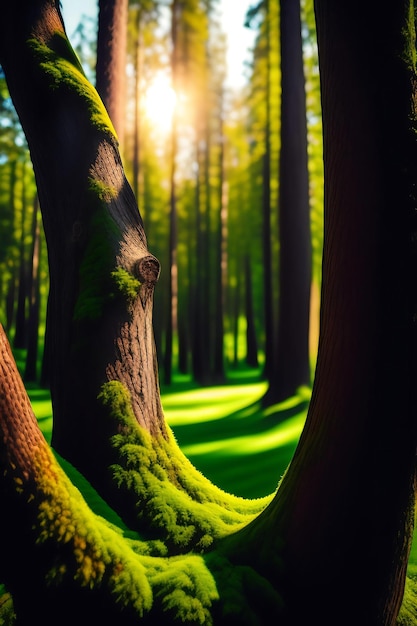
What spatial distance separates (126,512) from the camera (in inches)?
133

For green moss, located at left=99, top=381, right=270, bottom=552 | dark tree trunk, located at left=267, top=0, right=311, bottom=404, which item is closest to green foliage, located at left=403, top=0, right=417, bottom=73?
green moss, located at left=99, top=381, right=270, bottom=552

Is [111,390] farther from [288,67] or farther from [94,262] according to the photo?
[288,67]

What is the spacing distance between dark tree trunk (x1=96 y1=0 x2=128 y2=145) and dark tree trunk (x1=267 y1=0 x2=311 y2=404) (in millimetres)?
5138

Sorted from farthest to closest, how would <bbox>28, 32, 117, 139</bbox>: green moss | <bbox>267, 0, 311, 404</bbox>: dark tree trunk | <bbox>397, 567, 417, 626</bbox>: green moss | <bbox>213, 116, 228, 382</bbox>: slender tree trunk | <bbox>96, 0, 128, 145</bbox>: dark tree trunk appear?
<bbox>213, 116, 228, 382</bbox>: slender tree trunk → <bbox>267, 0, 311, 404</bbox>: dark tree trunk → <bbox>96, 0, 128, 145</bbox>: dark tree trunk → <bbox>28, 32, 117, 139</bbox>: green moss → <bbox>397, 567, 417, 626</bbox>: green moss

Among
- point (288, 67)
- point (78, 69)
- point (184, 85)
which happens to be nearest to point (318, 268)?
point (184, 85)

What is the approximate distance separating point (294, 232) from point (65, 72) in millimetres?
7508

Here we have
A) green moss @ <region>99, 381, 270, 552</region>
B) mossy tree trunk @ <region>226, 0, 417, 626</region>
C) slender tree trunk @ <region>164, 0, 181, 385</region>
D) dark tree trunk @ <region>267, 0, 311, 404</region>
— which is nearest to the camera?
mossy tree trunk @ <region>226, 0, 417, 626</region>

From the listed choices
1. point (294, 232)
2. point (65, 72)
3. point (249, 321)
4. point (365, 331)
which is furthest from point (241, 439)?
point (249, 321)

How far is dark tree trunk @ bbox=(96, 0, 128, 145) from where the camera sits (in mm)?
5633

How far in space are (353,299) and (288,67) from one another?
30.6ft

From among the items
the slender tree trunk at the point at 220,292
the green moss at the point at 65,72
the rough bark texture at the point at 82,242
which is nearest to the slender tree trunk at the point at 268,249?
the slender tree trunk at the point at 220,292

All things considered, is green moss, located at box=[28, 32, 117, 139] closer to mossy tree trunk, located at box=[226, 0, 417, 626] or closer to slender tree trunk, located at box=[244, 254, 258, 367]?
mossy tree trunk, located at box=[226, 0, 417, 626]

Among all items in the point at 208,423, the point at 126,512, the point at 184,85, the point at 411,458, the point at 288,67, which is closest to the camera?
the point at 411,458

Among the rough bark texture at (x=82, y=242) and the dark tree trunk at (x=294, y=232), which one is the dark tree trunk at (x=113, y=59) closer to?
the rough bark texture at (x=82, y=242)
